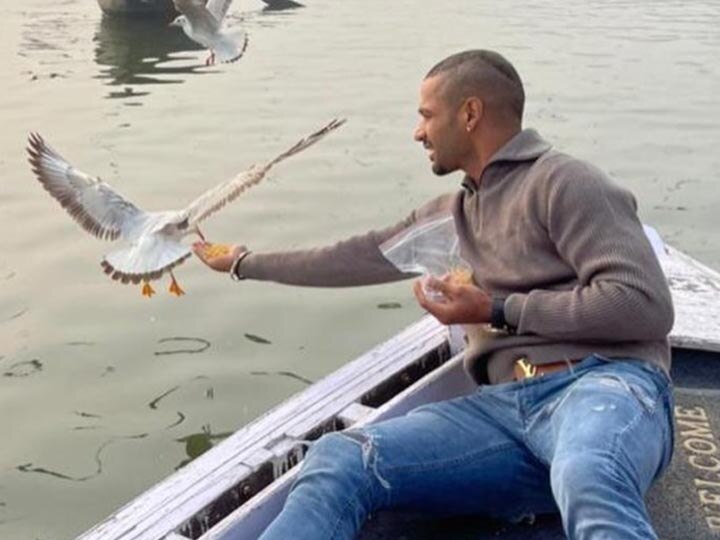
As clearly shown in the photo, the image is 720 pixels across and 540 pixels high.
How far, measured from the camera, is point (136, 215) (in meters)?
3.40

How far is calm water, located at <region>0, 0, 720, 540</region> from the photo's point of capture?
5062 mm

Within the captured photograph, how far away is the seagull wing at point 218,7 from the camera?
4.96m

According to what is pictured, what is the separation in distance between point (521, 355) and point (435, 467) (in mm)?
389

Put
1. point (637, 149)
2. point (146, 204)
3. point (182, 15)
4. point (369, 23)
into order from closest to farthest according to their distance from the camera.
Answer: point (182, 15), point (146, 204), point (637, 149), point (369, 23)

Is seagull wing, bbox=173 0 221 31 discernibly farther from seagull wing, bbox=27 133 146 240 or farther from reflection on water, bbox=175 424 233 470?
reflection on water, bbox=175 424 233 470

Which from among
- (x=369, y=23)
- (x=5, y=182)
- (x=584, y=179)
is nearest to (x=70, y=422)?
(x=584, y=179)

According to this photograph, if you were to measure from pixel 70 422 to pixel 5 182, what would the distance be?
3993mm

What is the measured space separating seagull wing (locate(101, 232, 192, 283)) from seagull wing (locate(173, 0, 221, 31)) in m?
1.82

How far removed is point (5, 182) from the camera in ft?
28.0

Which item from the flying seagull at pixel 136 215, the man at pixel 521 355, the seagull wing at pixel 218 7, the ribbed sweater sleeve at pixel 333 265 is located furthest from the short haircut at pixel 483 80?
the seagull wing at pixel 218 7

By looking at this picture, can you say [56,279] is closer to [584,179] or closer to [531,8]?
[584,179]

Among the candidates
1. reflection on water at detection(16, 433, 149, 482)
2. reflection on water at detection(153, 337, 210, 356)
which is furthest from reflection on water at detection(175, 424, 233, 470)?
reflection on water at detection(153, 337, 210, 356)

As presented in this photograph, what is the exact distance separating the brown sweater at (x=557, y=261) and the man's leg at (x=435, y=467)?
0.65 ft

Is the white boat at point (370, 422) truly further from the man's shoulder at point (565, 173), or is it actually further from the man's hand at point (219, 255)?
the man's shoulder at point (565, 173)
